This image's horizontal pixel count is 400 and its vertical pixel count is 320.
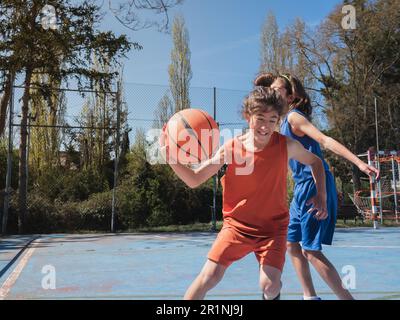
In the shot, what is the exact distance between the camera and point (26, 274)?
5215 mm

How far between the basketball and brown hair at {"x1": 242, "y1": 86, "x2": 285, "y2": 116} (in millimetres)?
320

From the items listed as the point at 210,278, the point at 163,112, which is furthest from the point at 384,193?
the point at 210,278

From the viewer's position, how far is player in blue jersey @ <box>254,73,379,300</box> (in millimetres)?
3088

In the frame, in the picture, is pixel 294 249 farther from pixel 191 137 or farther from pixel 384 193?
pixel 384 193

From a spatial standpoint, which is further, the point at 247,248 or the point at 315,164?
the point at 315,164

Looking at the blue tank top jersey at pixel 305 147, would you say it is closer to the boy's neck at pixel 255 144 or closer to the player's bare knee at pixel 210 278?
the boy's neck at pixel 255 144

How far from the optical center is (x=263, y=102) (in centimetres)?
256

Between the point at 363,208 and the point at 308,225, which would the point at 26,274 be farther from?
the point at 363,208

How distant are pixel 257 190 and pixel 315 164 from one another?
441 mm

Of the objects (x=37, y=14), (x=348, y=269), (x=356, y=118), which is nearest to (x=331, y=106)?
(x=356, y=118)

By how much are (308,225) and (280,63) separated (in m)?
21.2

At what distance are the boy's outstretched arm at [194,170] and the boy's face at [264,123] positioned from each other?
25 cm

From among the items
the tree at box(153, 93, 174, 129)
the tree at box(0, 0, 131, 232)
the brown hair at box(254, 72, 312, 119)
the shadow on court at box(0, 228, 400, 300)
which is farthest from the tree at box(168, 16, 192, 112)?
the brown hair at box(254, 72, 312, 119)

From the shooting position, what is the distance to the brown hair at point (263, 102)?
2.56 meters
